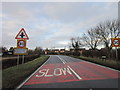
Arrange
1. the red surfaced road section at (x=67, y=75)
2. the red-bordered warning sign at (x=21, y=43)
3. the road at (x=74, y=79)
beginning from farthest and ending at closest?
the red-bordered warning sign at (x=21, y=43) < the red surfaced road section at (x=67, y=75) < the road at (x=74, y=79)

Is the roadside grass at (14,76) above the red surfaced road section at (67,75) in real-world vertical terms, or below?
above

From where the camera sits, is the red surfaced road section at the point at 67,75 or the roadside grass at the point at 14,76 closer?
the roadside grass at the point at 14,76

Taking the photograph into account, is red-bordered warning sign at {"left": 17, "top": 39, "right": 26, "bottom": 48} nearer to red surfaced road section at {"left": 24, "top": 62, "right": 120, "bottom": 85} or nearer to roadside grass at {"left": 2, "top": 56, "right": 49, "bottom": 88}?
roadside grass at {"left": 2, "top": 56, "right": 49, "bottom": 88}

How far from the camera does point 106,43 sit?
32938 millimetres

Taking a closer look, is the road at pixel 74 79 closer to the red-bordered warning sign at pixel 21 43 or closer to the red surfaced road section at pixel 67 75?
the red surfaced road section at pixel 67 75

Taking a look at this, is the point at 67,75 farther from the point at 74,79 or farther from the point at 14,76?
the point at 14,76

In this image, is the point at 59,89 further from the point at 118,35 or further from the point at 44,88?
the point at 118,35

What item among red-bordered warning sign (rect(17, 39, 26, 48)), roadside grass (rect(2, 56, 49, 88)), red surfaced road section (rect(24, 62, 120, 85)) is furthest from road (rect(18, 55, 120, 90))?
red-bordered warning sign (rect(17, 39, 26, 48))

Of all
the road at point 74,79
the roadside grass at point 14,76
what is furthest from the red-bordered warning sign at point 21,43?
the road at point 74,79

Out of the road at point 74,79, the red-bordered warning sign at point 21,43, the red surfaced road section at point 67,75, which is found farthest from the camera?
the red-bordered warning sign at point 21,43

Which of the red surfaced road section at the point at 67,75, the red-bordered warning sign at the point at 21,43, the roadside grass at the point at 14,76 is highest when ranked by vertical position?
the red-bordered warning sign at the point at 21,43

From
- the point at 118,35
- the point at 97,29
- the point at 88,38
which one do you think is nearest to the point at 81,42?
the point at 88,38

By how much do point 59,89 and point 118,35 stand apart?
32414mm

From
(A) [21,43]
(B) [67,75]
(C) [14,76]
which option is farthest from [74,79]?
(A) [21,43]
